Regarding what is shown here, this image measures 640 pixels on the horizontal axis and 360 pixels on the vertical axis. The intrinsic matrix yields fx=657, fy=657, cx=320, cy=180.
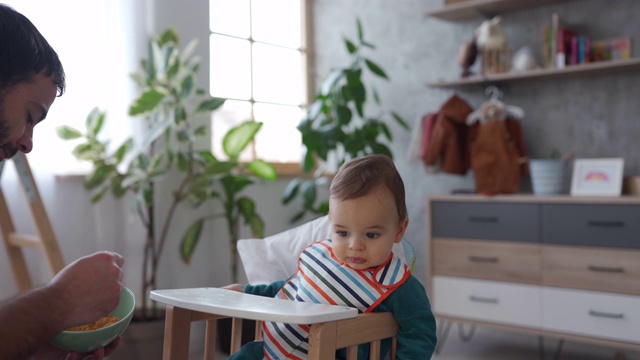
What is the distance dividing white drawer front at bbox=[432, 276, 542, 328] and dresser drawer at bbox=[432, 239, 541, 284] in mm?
35

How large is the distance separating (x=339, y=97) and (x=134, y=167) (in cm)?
131

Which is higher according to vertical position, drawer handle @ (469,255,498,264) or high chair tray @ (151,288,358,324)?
high chair tray @ (151,288,358,324)

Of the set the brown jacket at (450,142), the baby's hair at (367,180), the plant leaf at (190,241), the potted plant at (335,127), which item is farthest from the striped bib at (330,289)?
the brown jacket at (450,142)

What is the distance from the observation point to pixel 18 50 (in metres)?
1.05

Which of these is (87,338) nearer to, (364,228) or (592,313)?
(364,228)

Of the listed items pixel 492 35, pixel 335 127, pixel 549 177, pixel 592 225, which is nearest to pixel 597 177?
pixel 549 177

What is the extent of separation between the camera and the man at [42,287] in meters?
1.00

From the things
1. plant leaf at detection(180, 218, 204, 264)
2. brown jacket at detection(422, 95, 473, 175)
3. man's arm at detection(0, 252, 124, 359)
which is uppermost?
brown jacket at detection(422, 95, 473, 175)

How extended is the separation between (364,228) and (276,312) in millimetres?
310

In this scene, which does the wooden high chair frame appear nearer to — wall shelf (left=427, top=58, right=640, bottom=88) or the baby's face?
the baby's face

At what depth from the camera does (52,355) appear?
45.8 inches

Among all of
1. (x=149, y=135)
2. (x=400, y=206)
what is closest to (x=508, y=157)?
(x=149, y=135)

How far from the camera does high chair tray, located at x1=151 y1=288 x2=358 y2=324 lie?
3.80ft

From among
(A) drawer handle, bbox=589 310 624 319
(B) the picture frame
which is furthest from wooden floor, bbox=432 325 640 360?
(B) the picture frame
